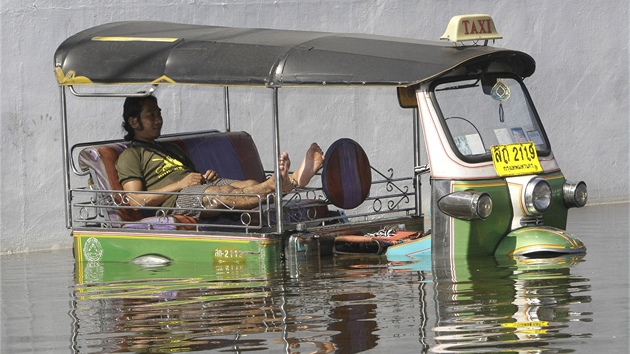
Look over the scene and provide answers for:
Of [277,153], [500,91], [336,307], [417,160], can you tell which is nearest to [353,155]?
[417,160]

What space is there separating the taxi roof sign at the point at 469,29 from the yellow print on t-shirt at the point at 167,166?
2778 millimetres

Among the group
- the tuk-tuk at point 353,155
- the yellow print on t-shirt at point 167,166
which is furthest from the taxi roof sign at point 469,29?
the yellow print on t-shirt at point 167,166

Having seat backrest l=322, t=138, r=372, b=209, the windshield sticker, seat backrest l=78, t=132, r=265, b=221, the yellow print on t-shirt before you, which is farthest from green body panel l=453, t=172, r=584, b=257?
seat backrest l=78, t=132, r=265, b=221

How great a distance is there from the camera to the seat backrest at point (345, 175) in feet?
38.0

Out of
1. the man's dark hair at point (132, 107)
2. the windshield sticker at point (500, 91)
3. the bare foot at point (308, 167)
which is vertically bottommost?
the bare foot at point (308, 167)

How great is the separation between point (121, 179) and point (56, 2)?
289 centimetres

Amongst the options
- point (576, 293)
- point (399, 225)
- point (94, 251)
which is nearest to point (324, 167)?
point (399, 225)

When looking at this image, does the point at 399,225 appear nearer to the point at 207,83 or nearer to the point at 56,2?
the point at 207,83

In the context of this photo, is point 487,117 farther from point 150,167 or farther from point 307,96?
point 307,96

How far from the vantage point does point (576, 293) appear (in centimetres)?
910

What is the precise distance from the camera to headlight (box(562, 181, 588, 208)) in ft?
36.1

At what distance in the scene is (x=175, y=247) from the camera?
38.1ft

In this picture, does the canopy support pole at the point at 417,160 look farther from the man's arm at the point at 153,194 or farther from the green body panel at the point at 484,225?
the man's arm at the point at 153,194

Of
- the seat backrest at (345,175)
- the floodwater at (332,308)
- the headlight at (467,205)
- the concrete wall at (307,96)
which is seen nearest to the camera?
the floodwater at (332,308)
